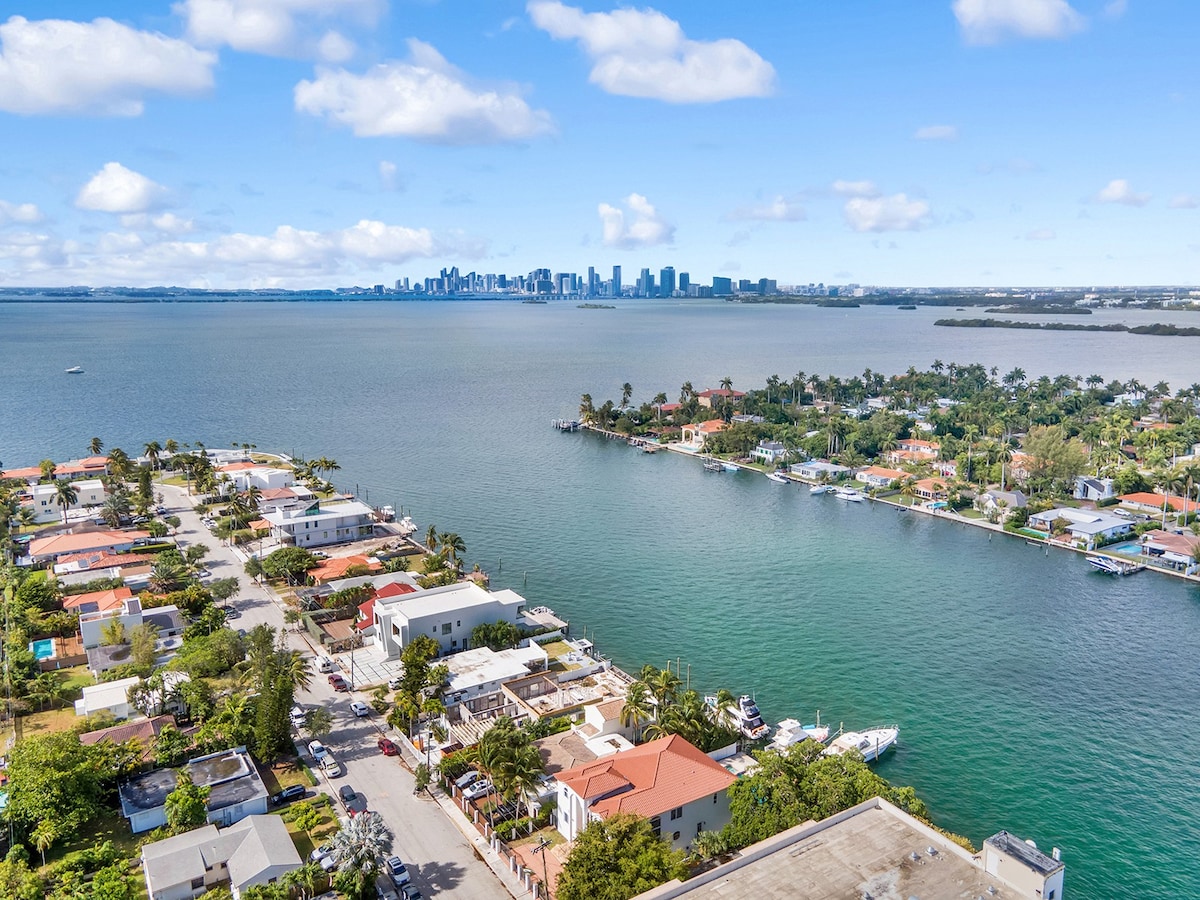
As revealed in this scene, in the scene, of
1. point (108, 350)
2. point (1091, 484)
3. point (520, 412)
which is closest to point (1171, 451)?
point (1091, 484)

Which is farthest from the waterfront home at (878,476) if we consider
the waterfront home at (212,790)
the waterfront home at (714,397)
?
the waterfront home at (212,790)

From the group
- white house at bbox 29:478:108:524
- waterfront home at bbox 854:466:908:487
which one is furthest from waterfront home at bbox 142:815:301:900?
waterfront home at bbox 854:466:908:487

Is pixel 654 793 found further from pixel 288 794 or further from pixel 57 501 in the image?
pixel 57 501

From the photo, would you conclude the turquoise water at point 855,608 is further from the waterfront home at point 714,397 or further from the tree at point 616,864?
the waterfront home at point 714,397

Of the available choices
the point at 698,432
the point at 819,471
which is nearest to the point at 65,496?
the point at 698,432

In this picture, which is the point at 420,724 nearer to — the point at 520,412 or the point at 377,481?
the point at 377,481
